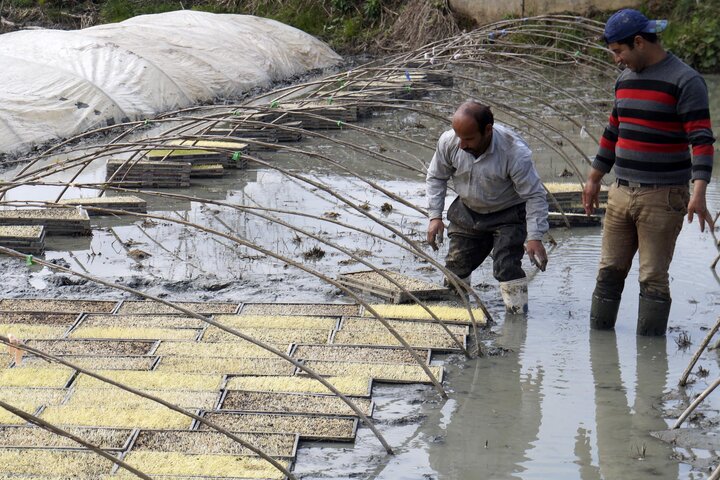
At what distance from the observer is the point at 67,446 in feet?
13.3

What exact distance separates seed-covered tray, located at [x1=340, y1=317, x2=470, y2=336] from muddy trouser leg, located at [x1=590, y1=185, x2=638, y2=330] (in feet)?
2.56

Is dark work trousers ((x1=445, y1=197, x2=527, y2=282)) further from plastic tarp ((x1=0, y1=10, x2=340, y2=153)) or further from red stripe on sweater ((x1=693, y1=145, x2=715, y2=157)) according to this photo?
plastic tarp ((x1=0, y1=10, x2=340, y2=153))

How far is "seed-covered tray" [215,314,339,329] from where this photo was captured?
18.4 feet

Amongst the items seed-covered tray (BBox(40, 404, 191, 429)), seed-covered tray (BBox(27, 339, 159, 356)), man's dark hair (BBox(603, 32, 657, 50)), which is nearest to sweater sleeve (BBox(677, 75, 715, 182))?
man's dark hair (BBox(603, 32, 657, 50))

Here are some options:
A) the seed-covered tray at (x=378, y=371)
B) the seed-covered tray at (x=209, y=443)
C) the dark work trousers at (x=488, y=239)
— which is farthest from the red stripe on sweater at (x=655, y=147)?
the seed-covered tray at (x=209, y=443)

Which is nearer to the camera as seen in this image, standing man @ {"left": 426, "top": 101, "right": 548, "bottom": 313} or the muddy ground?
the muddy ground

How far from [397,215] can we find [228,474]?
15.6ft

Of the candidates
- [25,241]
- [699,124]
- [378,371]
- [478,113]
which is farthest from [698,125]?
[25,241]

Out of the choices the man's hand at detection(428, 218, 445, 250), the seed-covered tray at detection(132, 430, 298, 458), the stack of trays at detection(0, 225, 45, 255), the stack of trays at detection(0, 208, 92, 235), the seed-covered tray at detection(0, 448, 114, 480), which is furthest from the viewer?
the stack of trays at detection(0, 208, 92, 235)

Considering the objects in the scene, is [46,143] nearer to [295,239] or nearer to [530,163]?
[295,239]

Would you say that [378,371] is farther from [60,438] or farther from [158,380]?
[60,438]

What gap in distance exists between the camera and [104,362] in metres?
5.04

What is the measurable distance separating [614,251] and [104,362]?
2723mm

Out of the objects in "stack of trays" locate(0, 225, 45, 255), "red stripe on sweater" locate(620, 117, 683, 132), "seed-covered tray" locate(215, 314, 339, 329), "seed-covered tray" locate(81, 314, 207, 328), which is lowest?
"stack of trays" locate(0, 225, 45, 255)
